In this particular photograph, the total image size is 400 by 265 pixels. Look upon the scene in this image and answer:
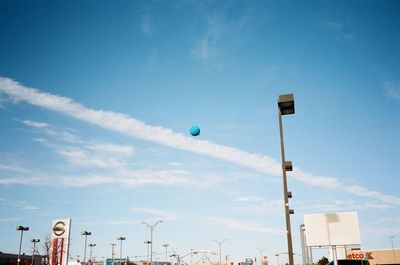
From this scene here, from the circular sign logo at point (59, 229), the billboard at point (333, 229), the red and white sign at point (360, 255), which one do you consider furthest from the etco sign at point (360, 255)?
the billboard at point (333, 229)

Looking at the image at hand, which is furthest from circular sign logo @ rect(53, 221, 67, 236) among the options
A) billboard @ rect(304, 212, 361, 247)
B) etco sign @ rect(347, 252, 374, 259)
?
etco sign @ rect(347, 252, 374, 259)

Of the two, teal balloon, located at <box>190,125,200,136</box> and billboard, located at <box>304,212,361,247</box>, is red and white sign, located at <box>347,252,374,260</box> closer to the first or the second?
billboard, located at <box>304,212,361,247</box>

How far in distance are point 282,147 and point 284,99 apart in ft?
6.33

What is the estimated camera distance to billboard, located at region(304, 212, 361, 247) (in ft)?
69.8

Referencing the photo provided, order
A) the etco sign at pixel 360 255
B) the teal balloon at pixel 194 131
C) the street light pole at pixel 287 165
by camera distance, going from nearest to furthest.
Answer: the street light pole at pixel 287 165
the teal balloon at pixel 194 131
the etco sign at pixel 360 255

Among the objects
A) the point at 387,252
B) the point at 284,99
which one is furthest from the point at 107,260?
the point at 284,99

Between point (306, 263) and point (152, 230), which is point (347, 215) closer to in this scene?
point (306, 263)

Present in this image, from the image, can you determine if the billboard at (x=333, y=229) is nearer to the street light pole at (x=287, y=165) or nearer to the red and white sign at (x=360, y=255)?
the street light pole at (x=287, y=165)

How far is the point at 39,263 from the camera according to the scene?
357 ft

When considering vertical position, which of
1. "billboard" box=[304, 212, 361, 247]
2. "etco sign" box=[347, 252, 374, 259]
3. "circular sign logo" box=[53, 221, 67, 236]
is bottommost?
"etco sign" box=[347, 252, 374, 259]

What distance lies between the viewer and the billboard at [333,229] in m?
21.3

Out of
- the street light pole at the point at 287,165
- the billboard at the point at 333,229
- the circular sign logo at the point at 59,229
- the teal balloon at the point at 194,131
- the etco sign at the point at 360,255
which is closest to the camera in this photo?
the street light pole at the point at 287,165

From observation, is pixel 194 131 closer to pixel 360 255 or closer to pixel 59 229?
pixel 59 229

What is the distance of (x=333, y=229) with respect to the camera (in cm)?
2181
